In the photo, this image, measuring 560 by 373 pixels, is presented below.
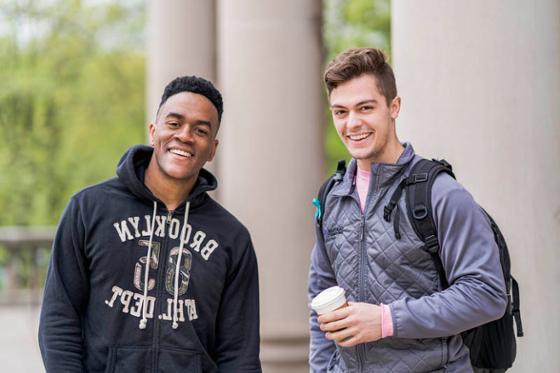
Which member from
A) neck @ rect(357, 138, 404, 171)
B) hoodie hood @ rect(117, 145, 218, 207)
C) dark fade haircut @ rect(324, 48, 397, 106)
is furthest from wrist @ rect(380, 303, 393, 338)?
hoodie hood @ rect(117, 145, 218, 207)

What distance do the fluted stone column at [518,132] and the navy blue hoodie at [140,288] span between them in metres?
1.33

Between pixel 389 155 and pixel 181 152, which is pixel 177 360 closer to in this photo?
pixel 181 152

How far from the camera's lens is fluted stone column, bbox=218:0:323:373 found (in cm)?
780

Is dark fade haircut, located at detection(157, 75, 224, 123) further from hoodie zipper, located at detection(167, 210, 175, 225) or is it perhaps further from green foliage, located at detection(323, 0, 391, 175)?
green foliage, located at detection(323, 0, 391, 175)

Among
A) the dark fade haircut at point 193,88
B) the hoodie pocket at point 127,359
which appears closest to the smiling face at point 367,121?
the dark fade haircut at point 193,88

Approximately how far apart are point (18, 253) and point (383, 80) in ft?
54.0

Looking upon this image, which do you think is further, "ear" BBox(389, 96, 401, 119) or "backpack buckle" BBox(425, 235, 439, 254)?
"ear" BBox(389, 96, 401, 119)

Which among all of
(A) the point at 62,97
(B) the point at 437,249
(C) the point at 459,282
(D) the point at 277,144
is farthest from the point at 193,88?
(A) the point at 62,97

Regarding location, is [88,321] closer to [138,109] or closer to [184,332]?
[184,332]

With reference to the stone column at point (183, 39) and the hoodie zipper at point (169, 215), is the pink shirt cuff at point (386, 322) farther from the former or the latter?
the stone column at point (183, 39)

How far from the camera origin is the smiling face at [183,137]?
143 inches

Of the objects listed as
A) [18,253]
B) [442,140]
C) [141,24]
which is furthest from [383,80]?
[141,24]

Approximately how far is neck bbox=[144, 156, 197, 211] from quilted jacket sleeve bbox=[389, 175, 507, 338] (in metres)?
1.13

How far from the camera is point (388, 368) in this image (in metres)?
3.15
